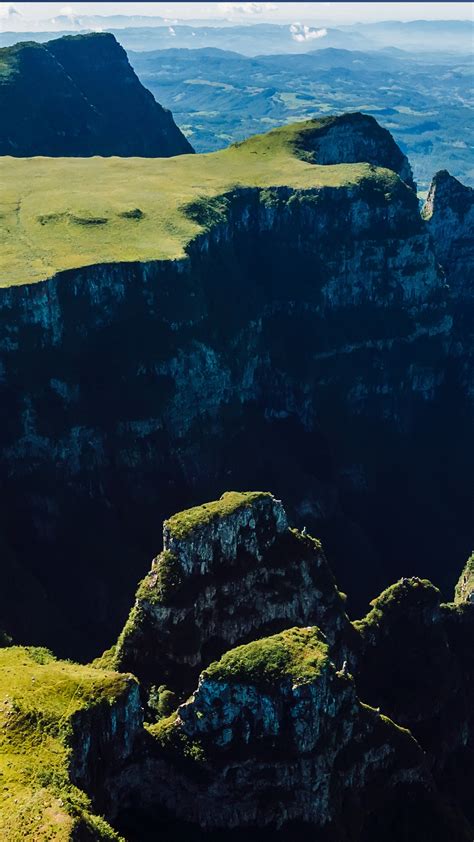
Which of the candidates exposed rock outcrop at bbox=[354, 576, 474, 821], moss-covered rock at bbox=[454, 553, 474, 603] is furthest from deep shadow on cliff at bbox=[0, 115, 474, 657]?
exposed rock outcrop at bbox=[354, 576, 474, 821]

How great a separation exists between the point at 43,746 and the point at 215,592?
30.7 m

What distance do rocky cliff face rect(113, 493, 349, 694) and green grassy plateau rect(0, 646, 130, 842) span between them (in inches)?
448

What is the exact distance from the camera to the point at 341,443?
18288 cm

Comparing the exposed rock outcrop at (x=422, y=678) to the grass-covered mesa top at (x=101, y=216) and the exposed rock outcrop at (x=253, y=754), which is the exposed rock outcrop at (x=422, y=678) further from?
the grass-covered mesa top at (x=101, y=216)

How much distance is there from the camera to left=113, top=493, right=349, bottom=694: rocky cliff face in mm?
87188

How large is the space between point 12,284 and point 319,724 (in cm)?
9113

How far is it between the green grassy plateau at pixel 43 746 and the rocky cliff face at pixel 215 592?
11.4 m

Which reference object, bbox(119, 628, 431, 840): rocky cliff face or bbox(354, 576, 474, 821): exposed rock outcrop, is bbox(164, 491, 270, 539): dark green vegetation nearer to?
bbox(119, 628, 431, 840): rocky cliff face

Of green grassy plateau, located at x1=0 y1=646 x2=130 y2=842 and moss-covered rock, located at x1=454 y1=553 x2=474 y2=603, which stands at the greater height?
green grassy plateau, located at x1=0 y1=646 x2=130 y2=842

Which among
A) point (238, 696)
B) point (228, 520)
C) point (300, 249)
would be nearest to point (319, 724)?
point (238, 696)

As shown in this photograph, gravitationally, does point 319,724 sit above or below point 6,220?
below

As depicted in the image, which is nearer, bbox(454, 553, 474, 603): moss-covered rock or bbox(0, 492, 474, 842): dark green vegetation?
bbox(0, 492, 474, 842): dark green vegetation

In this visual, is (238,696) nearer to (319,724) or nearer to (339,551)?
(319,724)

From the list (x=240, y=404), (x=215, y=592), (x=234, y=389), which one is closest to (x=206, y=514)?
(x=215, y=592)
